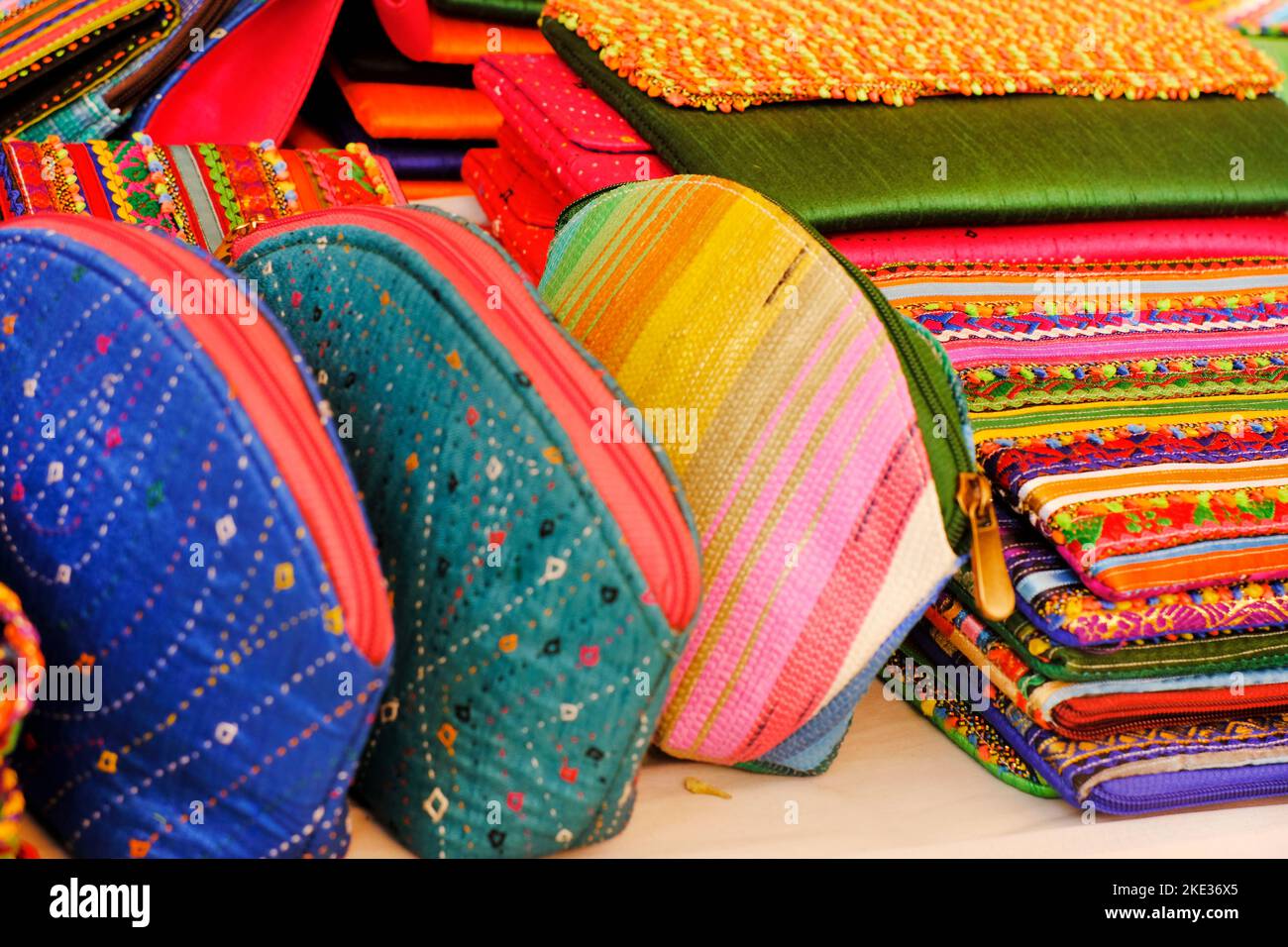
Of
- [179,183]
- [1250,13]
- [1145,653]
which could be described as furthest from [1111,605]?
[1250,13]

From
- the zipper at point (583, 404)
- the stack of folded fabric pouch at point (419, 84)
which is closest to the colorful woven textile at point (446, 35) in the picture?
the stack of folded fabric pouch at point (419, 84)

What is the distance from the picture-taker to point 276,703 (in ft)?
2.07

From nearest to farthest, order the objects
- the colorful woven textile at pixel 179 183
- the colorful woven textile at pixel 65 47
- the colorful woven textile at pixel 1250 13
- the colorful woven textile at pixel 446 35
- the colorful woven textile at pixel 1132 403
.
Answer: the colorful woven textile at pixel 1132 403 < the colorful woven textile at pixel 179 183 < the colorful woven textile at pixel 65 47 < the colorful woven textile at pixel 446 35 < the colorful woven textile at pixel 1250 13

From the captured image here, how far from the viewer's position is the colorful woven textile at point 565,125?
46.4 inches

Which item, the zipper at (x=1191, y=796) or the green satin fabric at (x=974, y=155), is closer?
the zipper at (x=1191, y=796)

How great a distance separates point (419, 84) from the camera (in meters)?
1.48

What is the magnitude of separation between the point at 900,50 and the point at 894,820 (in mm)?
794

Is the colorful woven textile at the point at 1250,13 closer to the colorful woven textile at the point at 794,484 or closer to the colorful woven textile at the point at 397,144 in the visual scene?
the colorful woven textile at the point at 397,144

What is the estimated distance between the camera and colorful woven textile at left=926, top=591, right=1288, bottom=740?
0.87 m

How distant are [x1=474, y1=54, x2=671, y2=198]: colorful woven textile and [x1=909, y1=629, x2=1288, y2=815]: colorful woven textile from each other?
1.82ft

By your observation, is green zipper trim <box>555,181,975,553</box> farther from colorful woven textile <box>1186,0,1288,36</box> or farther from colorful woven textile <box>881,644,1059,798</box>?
colorful woven textile <box>1186,0,1288,36</box>

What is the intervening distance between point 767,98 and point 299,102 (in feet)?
1.56

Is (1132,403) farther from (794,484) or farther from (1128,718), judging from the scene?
(794,484)
